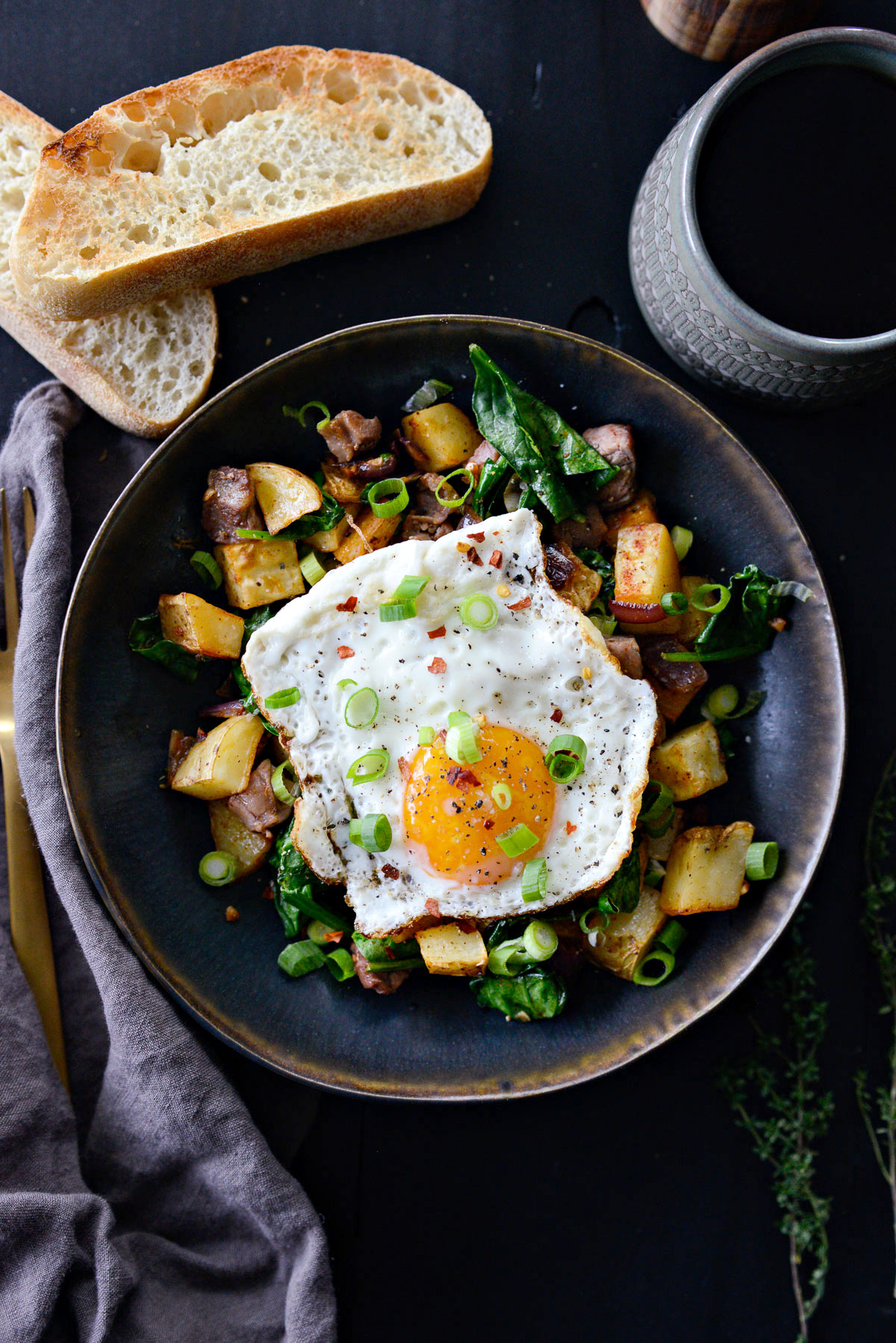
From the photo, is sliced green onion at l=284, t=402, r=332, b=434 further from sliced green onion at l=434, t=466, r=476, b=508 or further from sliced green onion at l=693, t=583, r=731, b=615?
sliced green onion at l=693, t=583, r=731, b=615

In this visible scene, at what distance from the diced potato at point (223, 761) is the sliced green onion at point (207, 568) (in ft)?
1.55

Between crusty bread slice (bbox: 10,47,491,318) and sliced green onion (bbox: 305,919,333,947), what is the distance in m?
2.19

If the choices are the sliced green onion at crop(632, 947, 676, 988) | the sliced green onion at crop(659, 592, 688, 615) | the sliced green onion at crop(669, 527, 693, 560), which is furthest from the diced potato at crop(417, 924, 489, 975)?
the sliced green onion at crop(669, 527, 693, 560)

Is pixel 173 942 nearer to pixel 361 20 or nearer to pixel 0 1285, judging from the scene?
pixel 0 1285

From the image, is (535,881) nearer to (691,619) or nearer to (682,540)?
(691,619)

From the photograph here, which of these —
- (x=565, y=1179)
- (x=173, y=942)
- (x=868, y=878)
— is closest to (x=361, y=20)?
(x=173, y=942)

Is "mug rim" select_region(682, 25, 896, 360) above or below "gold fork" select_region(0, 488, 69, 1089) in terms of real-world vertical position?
above

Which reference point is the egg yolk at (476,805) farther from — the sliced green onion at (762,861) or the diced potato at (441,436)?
the diced potato at (441,436)

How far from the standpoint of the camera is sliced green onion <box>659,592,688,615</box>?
2.77 metres

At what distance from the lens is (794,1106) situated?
3.09 m

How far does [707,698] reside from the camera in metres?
2.98

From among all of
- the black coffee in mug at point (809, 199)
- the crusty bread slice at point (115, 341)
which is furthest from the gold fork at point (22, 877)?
the black coffee in mug at point (809, 199)

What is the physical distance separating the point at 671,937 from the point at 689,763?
1.92 ft

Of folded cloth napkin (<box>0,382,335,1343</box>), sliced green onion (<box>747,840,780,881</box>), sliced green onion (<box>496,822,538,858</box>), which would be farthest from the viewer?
sliced green onion (<box>747,840,780,881</box>)
